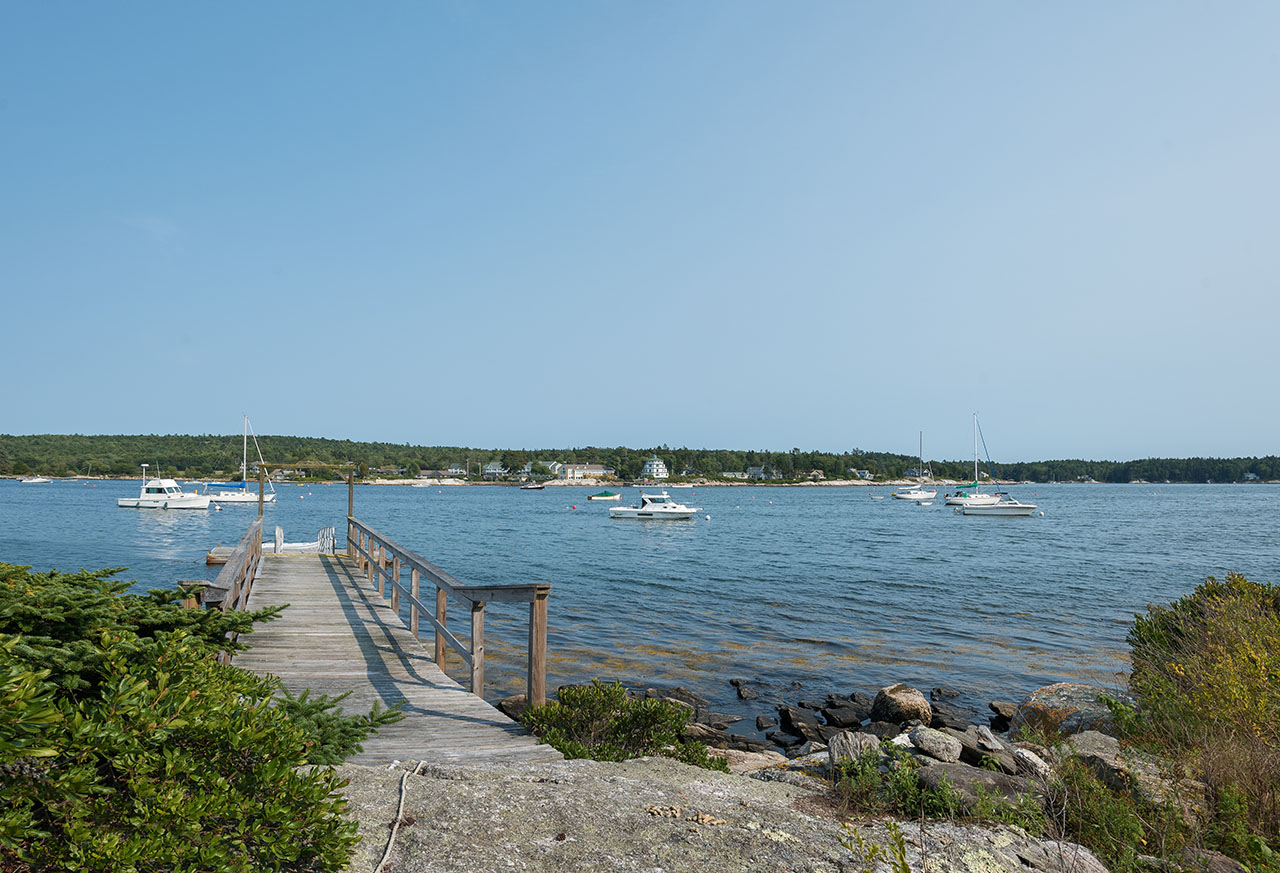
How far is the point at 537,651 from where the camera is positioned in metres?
6.74

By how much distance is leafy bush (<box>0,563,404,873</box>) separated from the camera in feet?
7.80

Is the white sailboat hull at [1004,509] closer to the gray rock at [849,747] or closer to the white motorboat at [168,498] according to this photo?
the gray rock at [849,747]

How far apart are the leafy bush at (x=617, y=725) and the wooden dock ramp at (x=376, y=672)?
21 cm

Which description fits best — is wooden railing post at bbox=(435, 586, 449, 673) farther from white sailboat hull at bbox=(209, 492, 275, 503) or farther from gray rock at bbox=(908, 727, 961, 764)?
white sailboat hull at bbox=(209, 492, 275, 503)

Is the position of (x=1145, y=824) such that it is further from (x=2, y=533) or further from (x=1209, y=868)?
(x=2, y=533)

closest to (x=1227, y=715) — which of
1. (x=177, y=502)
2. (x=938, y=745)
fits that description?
(x=938, y=745)

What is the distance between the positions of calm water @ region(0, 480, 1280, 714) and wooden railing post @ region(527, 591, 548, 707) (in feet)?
19.3

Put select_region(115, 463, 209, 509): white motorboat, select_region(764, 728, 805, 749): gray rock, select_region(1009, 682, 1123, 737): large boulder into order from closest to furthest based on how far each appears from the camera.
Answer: select_region(1009, 682, 1123, 737): large boulder → select_region(764, 728, 805, 749): gray rock → select_region(115, 463, 209, 509): white motorboat

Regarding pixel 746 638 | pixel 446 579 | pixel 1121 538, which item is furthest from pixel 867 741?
pixel 1121 538

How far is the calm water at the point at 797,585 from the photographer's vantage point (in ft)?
49.4

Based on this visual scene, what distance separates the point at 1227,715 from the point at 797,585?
69.6 ft

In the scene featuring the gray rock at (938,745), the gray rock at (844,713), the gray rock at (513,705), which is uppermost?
the gray rock at (938,745)

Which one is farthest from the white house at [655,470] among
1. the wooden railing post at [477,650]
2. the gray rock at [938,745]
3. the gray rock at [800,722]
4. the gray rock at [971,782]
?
the gray rock at [971,782]

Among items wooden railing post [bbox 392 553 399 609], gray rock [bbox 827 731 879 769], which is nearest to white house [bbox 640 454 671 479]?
wooden railing post [bbox 392 553 399 609]
